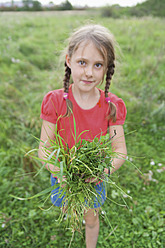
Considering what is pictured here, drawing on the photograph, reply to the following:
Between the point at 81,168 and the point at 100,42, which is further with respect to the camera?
the point at 100,42

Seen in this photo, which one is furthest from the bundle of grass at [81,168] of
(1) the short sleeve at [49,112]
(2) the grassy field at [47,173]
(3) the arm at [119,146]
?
(1) the short sleeve at [49,112]

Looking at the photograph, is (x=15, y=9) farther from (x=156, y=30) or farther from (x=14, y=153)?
(x=14, y=153)

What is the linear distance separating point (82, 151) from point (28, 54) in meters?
5.00

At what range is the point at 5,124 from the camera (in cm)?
300

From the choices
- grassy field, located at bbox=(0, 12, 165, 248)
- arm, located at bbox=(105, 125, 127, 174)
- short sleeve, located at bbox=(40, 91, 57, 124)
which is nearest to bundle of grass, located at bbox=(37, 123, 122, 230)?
grassy field, located at bbox=(0, 12, 165, 248)

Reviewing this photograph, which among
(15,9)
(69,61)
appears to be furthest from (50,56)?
(15,9)

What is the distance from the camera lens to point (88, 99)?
1.67m

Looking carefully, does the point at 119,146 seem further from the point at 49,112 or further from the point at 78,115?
the point at 49,112

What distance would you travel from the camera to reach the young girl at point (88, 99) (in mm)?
1408

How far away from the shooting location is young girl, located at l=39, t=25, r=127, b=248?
4.62ft

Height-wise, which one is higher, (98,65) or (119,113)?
(98,65)

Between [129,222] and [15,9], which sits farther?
[15,9]

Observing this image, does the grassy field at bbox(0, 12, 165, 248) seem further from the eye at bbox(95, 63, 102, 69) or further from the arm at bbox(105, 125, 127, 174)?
the eye at bbox(95, 63, 102, 69)

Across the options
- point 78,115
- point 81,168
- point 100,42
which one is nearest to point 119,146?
point 78,115
